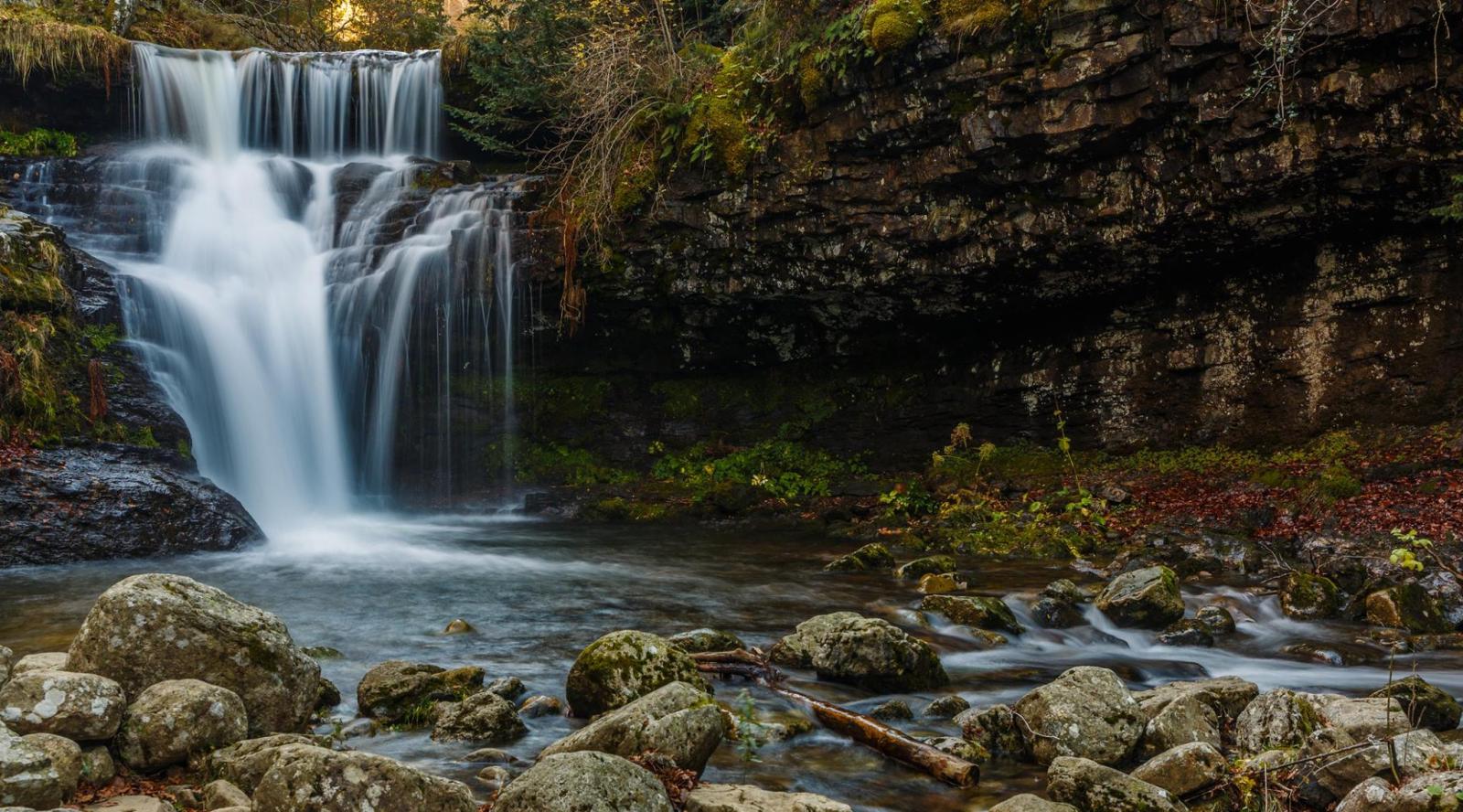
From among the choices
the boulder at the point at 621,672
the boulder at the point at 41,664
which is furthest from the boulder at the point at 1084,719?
the boulder at the point at 41,664

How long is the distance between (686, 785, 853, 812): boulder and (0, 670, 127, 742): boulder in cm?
248

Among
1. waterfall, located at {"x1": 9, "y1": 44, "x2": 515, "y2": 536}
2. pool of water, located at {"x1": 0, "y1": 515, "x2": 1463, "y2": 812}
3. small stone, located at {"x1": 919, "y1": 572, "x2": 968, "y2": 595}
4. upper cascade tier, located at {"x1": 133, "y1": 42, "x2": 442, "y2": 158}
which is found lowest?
pool of water, located at {"x1": 0, "y1": 515, "x2": 1463, "y2": 812}

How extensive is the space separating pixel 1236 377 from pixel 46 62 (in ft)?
64.2

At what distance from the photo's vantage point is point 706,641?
19.7 ft

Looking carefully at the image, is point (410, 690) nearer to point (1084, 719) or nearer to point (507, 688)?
point (507, 688)

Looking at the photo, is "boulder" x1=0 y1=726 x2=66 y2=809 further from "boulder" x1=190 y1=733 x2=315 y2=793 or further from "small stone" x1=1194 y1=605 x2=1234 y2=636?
"small stone" x1=1194 y1=605 x2=1234 y2=636

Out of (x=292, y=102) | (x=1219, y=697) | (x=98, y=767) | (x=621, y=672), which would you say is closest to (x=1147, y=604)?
(x=1219, y=697)

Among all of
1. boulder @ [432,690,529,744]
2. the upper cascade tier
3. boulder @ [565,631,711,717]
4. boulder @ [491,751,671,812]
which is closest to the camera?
boulder @ [491,751,671,812]

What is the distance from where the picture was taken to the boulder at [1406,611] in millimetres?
6617

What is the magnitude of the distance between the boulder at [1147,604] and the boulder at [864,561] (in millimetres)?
2668

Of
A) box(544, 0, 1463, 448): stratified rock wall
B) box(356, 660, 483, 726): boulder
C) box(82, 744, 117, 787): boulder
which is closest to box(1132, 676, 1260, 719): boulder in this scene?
box(356, 660, 483, 726): boulder

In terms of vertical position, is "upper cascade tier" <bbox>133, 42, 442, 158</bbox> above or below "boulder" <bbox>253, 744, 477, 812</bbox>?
above

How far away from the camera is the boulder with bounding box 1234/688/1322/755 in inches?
162

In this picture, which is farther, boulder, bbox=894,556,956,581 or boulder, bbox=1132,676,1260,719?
boulder, bbox=894,556,956,581
